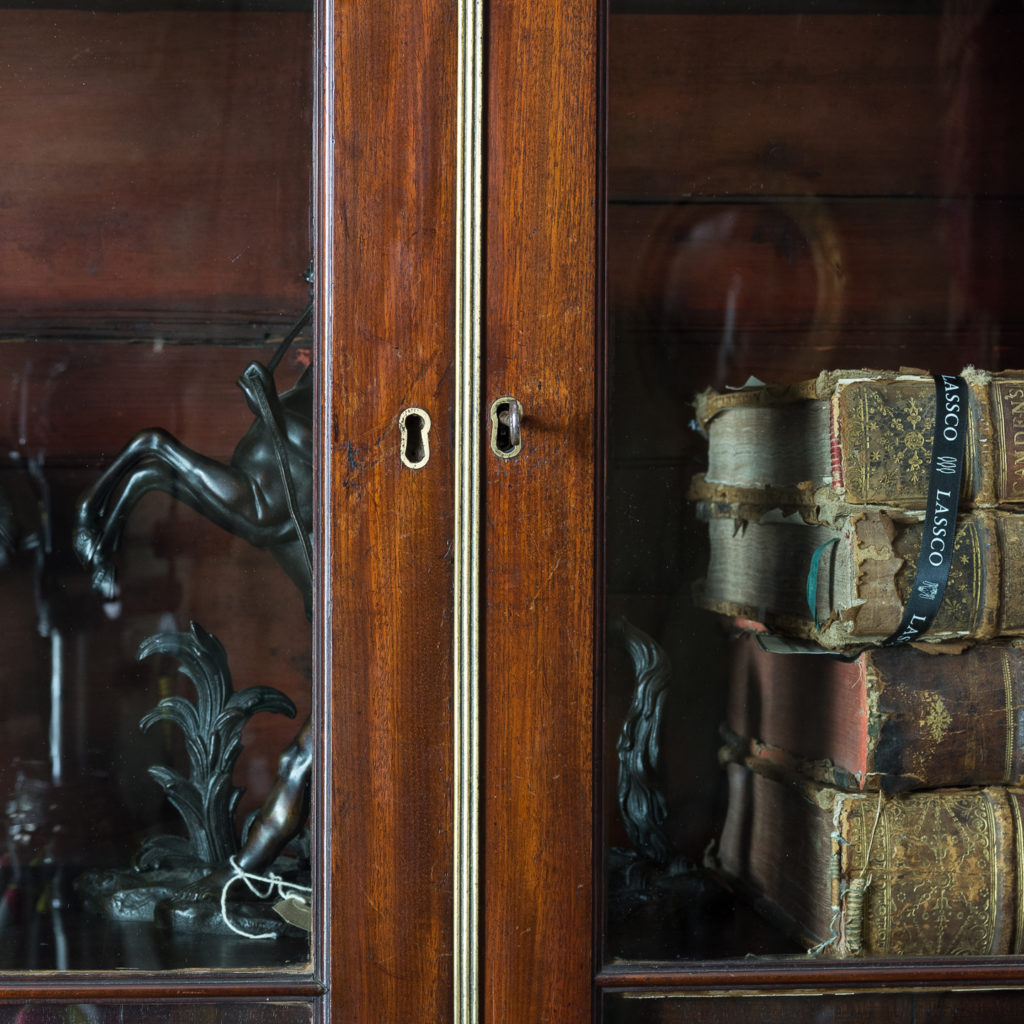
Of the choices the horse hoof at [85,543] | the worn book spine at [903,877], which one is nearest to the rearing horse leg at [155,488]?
the horse hoof at [85,543]

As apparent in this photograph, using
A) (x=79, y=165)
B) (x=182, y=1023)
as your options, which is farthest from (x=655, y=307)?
(x=182, y=1023)

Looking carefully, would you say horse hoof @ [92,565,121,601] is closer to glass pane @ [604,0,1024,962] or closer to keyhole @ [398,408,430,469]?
keyhole @ [398,408,430,469]

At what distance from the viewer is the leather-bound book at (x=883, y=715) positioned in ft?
2.22

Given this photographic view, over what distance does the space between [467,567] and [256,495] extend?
0.15 metres

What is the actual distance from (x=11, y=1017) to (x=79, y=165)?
531 mm

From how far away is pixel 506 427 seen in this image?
63 cm

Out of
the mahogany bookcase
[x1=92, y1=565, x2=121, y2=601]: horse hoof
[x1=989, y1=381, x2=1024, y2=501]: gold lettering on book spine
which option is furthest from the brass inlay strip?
[x1=989, y1=381, x2=1024, y2=501]: gold lettering on book spine

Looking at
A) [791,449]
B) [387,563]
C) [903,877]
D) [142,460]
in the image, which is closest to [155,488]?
[142,460]

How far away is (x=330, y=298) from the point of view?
0.63 m

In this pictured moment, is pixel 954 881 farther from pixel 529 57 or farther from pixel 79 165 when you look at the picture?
pixel 79 165

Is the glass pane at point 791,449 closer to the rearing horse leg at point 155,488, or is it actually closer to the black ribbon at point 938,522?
the black ribbon at point 938,522

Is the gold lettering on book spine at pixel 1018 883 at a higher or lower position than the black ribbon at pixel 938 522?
lower

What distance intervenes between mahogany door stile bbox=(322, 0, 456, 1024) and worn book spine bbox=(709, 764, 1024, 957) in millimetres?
211

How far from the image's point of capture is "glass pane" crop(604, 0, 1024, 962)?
2.19 feet
